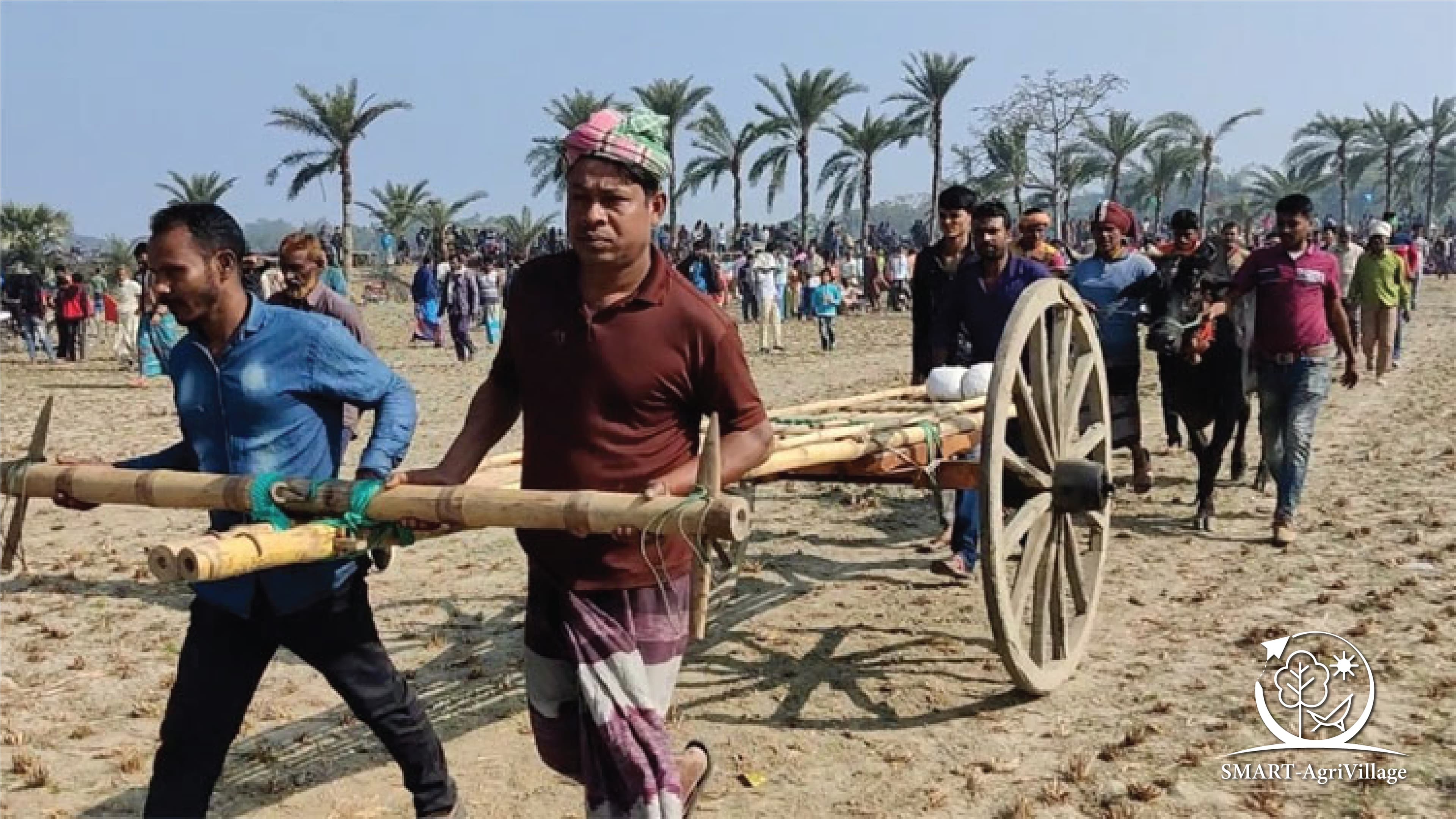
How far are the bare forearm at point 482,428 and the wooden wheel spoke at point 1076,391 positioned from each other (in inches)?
101

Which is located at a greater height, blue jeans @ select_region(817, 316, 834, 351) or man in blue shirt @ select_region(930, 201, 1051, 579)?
man in blue shirt @ select_region(930, 201, 1051, 579)

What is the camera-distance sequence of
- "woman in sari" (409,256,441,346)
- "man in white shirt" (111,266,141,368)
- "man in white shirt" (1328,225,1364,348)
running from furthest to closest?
"woman in sari" (409,256,441,346) < "man in white shirt" (111,266,141,368) < "man in white shirt" (1328,225,1364,348)

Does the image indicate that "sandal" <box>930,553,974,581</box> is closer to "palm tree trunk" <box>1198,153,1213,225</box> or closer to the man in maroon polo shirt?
the man in maroon polo shirt

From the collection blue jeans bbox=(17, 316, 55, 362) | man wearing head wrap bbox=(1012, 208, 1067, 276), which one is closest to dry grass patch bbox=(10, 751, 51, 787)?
man wearing head wrap bbox=(1012, 208, 1067, 276)

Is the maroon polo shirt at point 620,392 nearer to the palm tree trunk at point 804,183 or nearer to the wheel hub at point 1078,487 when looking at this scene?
the wheel hub at point 1078,487

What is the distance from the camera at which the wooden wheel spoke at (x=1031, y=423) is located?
441cm

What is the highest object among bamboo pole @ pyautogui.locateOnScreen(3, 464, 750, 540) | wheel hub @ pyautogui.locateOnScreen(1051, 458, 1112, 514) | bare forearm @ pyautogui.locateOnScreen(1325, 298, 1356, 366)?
bare forearm @ pyautogui.locateOnScreen(1325, 298, 1356, 366)

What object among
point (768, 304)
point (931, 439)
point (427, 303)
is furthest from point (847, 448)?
point (427, 303)

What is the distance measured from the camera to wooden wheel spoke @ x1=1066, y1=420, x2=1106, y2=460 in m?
4.99

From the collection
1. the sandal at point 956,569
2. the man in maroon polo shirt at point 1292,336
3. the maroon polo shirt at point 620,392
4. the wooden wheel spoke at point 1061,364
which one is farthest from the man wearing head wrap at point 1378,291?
the maroon polo shirt at point 620,392

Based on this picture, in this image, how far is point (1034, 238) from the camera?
7.66 meters

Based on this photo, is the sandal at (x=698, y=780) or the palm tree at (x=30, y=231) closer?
the sandal at (x=698, y=780)

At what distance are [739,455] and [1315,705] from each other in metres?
2.88

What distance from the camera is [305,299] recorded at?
5582 mm
